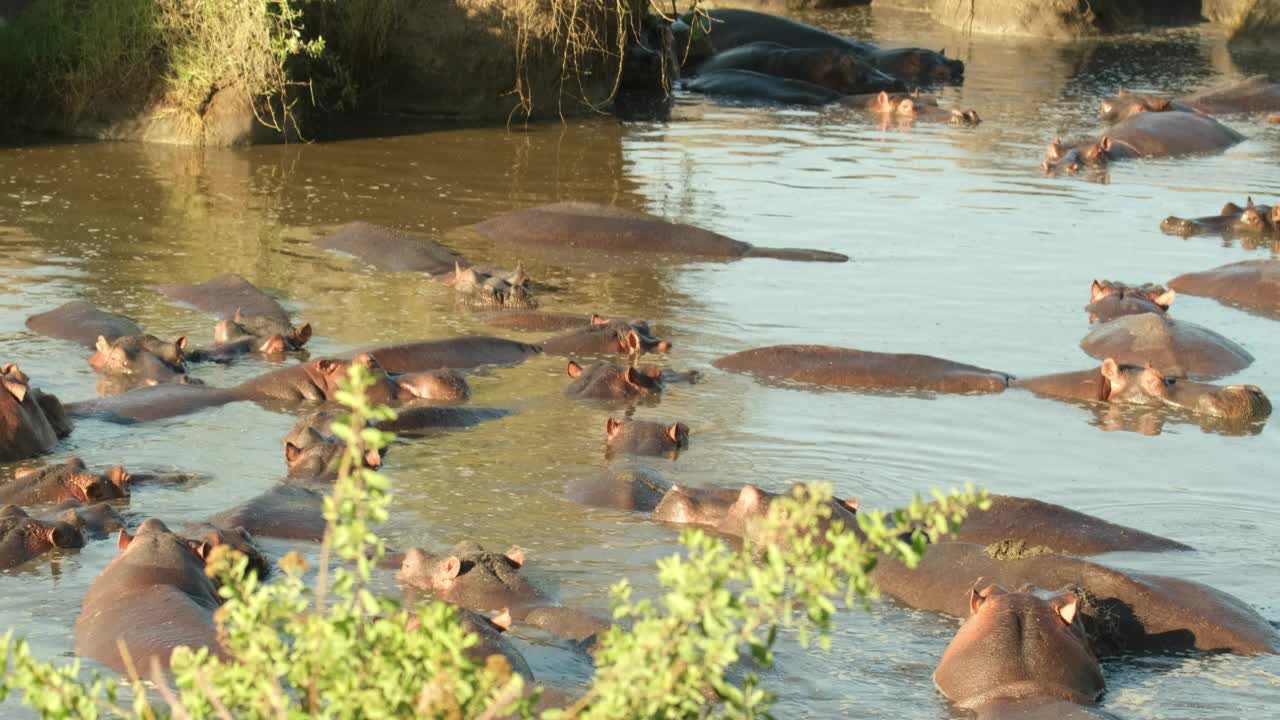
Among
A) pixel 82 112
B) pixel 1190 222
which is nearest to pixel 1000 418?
pixel 1190 222

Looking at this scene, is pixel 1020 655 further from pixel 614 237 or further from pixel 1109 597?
pixel 614 237

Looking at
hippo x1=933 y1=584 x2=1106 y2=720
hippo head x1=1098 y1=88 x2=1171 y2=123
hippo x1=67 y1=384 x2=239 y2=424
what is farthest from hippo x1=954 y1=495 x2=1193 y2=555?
hippo head x1=1098 y1=88 x2=1171 y2=123

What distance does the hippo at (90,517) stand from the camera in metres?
5.74

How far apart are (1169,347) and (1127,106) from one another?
8161 mm

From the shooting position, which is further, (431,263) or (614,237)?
(614,237)

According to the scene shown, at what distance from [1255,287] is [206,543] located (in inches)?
257

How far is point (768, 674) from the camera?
495 centimetres

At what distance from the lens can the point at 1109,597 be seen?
5324 millimetres

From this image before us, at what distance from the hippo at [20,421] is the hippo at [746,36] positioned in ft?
41.2

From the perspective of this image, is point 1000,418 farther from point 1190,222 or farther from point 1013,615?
point 1190,222

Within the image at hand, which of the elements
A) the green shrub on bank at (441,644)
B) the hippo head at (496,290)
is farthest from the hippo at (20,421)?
the green shrub on bank at (441,644)

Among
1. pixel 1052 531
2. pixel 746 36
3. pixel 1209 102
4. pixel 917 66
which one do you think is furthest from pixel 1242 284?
pixel 746 36

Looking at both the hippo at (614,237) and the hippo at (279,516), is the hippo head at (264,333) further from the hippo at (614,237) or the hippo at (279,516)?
the hippo at (614,237)

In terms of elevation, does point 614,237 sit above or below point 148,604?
above
